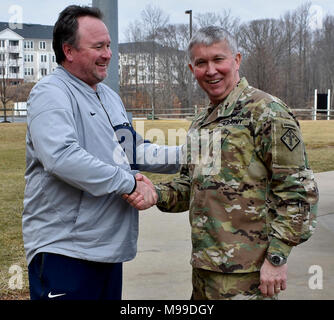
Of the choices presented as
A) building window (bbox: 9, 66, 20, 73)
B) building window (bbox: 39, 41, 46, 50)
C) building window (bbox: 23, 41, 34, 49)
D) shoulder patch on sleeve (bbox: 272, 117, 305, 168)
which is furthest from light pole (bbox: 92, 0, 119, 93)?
building window (bbox: 39, 41, 46, 50)

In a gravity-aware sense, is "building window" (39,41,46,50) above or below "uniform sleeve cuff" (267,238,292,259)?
above

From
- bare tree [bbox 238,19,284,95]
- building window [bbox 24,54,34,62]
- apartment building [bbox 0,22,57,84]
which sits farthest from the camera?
building window [bbox 24,54,34,62]

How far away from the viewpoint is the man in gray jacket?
2.36 m

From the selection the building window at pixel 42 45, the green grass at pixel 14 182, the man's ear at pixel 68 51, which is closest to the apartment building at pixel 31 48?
the building window at pixel 42 45

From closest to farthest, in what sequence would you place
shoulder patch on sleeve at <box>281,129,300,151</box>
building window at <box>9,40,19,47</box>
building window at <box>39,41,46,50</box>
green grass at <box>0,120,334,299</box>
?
shoulder patch on sleeve at <box>281,129,300,151</box>
green grass at <box>0,120,334,299</box>
building window at <box>9,40,19,47</box>
building window at <box>39,41,46,50</box>

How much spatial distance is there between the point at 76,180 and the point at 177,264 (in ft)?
8.88

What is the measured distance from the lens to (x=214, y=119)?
94.0 inches

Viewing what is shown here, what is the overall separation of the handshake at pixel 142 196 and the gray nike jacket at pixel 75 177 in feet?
0.17

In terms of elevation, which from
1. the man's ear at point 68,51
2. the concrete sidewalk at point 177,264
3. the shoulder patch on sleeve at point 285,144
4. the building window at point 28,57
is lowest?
the concrete sidewalk at point 177,264

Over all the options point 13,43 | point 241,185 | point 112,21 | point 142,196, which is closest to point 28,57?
point 13,43

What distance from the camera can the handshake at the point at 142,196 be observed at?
98.4 inches

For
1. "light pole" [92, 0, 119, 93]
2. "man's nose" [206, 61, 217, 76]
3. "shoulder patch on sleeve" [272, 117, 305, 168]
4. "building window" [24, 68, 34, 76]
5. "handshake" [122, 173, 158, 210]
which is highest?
"building window" [24, 68, 34, 76]

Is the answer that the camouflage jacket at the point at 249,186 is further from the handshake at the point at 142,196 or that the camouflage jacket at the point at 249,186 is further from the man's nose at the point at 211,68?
the handshake at the point at 142,196

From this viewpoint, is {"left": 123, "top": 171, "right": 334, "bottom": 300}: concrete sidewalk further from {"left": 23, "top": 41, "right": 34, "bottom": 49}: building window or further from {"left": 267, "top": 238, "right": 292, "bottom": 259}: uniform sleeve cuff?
{"left": 23, "top": 41, "right": 34, "bottom": 49}: building window
